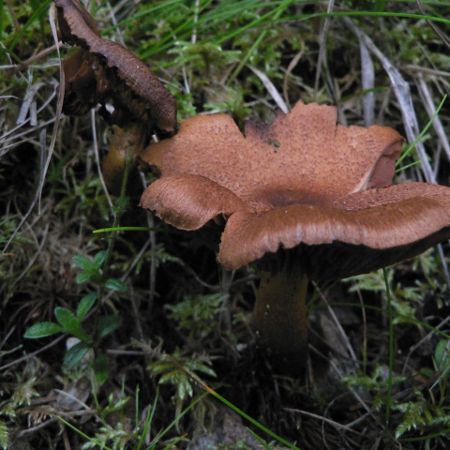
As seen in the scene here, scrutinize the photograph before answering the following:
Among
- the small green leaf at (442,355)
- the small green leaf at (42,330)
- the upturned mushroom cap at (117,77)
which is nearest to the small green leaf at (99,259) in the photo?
the small green leaf at (42,330)

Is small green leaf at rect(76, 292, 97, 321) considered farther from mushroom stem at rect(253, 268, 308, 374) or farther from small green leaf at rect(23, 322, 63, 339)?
mushroom stem at rect(253, 268, 308, 374)

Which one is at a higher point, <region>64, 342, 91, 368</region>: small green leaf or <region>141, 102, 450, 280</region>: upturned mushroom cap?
<region>141, 102, 450, 280</region>: upturned mushroom cap

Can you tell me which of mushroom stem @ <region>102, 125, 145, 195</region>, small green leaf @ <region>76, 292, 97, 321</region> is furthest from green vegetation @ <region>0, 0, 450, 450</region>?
mushroom stem @ <region>102, 125, 145, 195</region>

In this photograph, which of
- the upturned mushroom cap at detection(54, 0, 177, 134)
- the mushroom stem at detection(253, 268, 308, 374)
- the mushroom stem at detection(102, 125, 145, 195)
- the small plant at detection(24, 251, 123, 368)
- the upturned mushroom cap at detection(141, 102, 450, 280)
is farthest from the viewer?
the mushroom stem at detection(102, 125, 145, 195)

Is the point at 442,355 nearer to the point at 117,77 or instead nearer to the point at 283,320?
the point at 283,320

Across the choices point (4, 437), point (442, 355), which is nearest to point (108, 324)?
point (4, 437)

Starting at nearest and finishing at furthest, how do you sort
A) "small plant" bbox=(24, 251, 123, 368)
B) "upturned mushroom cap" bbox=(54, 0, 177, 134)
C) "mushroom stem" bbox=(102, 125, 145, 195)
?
"upturned mushroom cap" bbox=(54, 0, 177, 134) < "small plant" bbox=(24, 251, 123, 368) < "mushroom stem" bbox=(102, 125, 145, 195)

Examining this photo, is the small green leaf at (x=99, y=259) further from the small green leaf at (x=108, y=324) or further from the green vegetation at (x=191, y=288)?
the small green leaf at (x=108, y=324)
